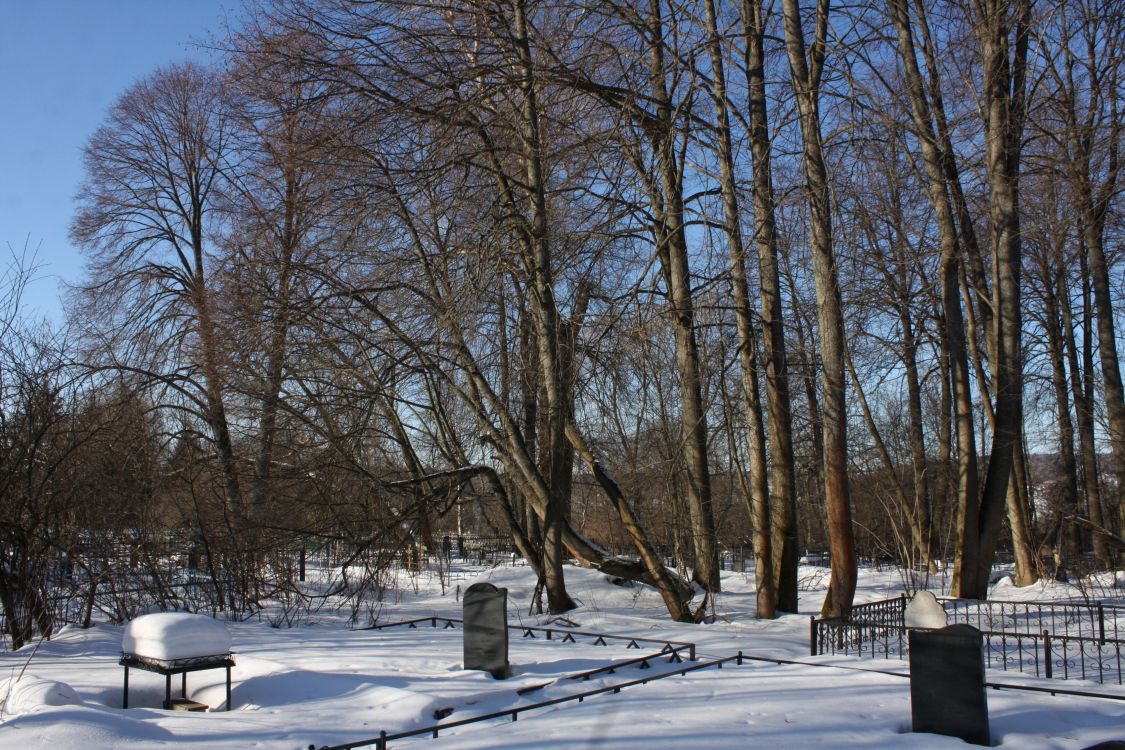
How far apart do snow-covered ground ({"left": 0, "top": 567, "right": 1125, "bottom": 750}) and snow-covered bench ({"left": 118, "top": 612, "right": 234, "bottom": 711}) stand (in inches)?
16.9

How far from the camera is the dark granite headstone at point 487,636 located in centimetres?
1016

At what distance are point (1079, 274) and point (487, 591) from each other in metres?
24.0

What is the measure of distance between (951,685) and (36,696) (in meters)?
7.73

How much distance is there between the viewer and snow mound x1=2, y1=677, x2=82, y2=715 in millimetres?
7883

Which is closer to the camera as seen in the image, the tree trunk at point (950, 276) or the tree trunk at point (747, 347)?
the tree trunk at point (747, 347)

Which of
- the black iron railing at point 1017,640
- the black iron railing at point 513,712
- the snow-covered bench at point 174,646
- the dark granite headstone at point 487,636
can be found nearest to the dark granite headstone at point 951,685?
the black iron railing at point 513,712

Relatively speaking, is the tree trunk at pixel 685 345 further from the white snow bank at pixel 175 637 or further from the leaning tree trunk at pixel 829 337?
the white snow bank at pixel 175 637

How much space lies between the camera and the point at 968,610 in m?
17.5

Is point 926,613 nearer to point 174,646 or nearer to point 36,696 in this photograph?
point 174,646

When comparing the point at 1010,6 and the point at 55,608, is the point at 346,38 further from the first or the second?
the point at 1010,6

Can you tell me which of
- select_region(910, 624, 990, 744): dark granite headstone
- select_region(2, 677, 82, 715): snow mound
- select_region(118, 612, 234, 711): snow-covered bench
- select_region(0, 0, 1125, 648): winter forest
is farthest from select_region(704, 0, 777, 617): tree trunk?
select_region(2, 677, 82, 715): snow mound

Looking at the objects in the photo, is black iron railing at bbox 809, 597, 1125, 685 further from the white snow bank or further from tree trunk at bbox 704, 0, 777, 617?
the white snow bank

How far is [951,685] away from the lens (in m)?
7.72

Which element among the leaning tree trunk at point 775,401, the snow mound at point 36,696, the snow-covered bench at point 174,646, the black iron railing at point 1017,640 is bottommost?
the black iron railing at point 1017,640
